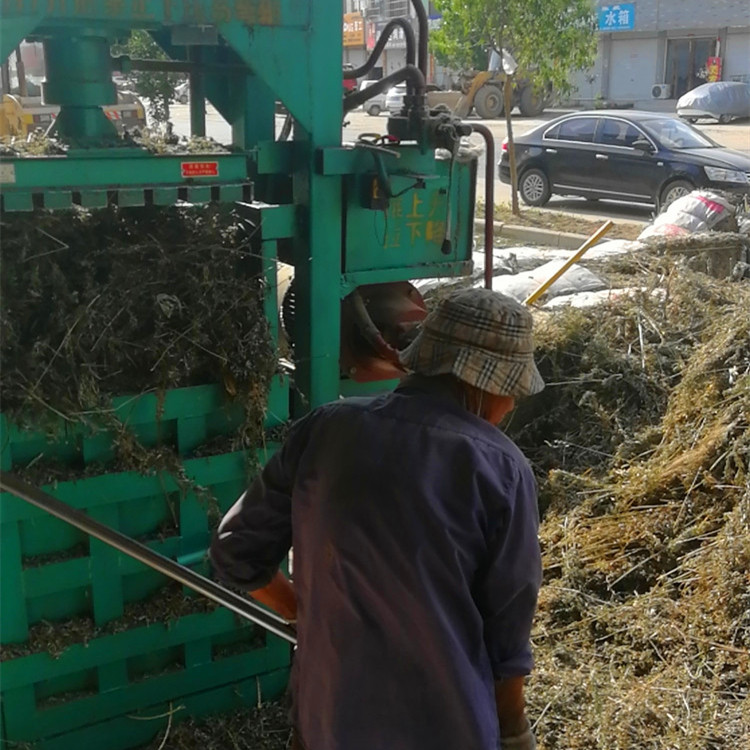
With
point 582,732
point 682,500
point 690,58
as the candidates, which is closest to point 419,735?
point 582,732

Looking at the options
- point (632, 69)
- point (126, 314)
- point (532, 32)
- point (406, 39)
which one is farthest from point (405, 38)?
point (632, 69)

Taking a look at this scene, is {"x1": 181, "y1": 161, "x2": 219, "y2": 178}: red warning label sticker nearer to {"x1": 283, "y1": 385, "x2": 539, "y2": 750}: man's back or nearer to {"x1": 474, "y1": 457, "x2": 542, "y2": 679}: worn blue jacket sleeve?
{"x1": 283, "y1": 385, "x2": 539, "y2": 750}: man's back

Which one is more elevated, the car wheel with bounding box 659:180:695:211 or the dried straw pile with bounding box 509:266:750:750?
the car wheel with bounding box 659:180:695:211

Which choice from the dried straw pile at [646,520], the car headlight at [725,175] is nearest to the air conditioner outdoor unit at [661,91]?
the car headlight at [725,175]

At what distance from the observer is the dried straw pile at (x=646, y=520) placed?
3.10m

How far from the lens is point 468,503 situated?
1.83 metres

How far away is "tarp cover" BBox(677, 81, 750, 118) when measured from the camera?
26.9 m

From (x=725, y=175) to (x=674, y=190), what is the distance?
2.34 feet

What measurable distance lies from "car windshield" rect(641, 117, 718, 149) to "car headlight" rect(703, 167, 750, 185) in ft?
2.29

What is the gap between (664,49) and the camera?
35.1 meters

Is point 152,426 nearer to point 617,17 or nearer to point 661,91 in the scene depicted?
point 661,91

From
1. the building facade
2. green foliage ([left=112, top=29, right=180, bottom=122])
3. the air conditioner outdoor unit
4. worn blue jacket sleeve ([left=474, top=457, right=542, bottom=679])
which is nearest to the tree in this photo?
green foliage ([left=112, top=29, right=180, bottom=122])

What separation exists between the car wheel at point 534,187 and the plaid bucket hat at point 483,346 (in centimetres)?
1261

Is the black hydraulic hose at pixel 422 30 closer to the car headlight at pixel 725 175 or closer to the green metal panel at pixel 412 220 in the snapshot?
the green metal panel at pixel 412 220
